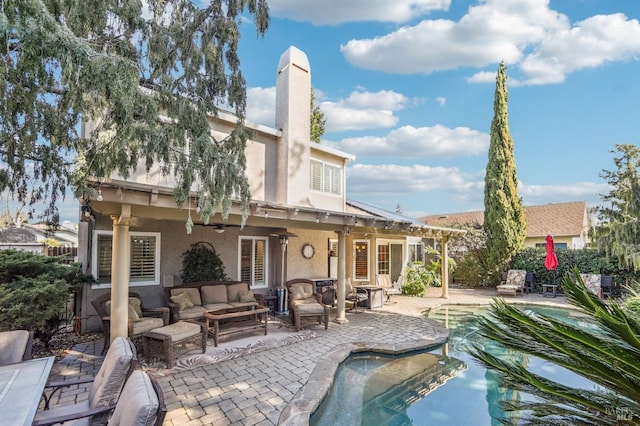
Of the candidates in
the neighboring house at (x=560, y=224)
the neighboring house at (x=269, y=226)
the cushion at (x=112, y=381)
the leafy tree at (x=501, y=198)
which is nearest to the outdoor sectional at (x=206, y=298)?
the neighboring house at (x=269, y=226)

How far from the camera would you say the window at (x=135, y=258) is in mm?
8523

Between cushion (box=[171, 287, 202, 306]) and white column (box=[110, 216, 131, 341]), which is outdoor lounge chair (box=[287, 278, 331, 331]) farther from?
white column (box=[110, 216, 131, 341])

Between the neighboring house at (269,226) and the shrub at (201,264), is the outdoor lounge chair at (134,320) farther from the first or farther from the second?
the shrub at (201,264)

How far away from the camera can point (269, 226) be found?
8.59m

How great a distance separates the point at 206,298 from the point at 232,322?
36.7 inches

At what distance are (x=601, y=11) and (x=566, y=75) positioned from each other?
3.14 meters

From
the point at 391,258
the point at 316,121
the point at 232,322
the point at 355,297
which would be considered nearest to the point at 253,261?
the point at 232,322

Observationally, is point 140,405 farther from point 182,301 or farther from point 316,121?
point 316,121

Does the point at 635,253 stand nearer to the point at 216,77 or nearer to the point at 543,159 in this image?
the point at 543,159

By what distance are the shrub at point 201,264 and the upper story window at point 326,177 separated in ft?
15.2

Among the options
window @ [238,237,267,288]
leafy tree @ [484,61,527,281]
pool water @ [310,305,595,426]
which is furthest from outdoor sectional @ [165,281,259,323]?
leafy tree @ [484,61,527,281]

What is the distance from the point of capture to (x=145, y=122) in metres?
4.86

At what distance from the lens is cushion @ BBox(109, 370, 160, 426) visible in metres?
2.26

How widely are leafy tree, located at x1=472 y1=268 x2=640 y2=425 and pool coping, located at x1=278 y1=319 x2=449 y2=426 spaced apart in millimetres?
3152
